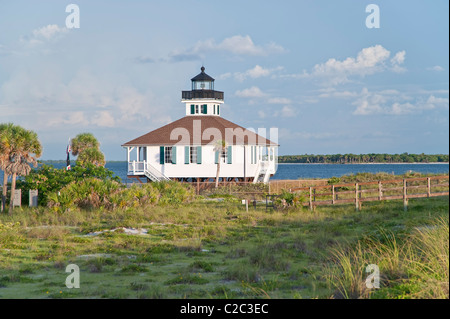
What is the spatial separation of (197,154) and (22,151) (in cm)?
1614

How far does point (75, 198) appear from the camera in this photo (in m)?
25.7

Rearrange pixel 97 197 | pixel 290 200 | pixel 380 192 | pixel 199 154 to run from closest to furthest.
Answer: pixel 380 192 < pixel 290 200 < pixel 97 197 < pixel 199 154

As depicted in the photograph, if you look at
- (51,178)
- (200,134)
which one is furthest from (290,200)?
(200,134)

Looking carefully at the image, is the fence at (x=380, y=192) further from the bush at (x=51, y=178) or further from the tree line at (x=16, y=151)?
the tree line at (x=16, y=151)

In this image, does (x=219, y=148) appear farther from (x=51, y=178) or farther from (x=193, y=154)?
(x=51, y=178)

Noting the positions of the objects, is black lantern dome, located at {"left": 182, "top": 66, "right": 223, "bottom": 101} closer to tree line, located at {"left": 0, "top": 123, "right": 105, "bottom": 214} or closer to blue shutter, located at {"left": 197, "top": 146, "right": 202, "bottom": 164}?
blue shutter, located at {"left": 197, "top": 146, "right": 202, "bottom": 164}

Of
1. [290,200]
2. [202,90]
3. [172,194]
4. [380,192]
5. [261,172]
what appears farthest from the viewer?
[202,90]

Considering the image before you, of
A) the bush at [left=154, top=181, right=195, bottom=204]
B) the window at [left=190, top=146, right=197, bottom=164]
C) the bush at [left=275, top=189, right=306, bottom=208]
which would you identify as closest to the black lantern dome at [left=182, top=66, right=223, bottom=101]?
the window at [left=190, top=146, right=197, bottom=164]

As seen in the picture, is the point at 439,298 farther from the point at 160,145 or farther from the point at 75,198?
the point at 160,145

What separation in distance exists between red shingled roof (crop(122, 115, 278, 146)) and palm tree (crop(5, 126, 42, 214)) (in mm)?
13927

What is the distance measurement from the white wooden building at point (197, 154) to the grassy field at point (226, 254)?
16249 mm

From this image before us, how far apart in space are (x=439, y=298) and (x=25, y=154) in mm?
23666

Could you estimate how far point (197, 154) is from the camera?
40.9 metres
